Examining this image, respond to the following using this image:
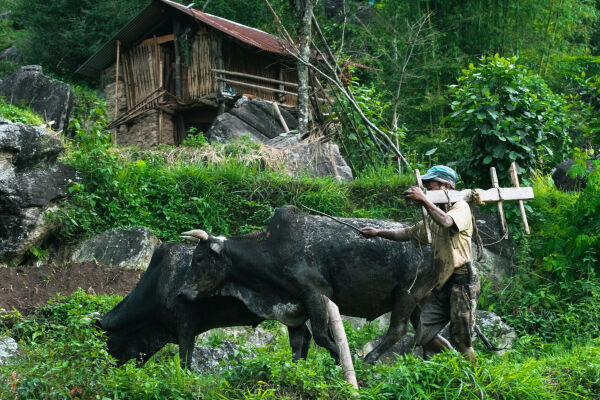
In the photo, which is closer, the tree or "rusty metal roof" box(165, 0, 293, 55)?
"rusty metal roof" box(165, 0, 293, 55)

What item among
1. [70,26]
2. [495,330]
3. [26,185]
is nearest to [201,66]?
[70,26]

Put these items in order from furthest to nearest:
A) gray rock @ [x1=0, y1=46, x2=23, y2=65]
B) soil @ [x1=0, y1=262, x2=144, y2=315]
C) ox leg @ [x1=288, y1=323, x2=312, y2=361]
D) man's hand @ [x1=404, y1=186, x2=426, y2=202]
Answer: gray rock @ [x1=0, y1=46, x2=23, y2=65], soil @ [x1=0, y1=262, x2=144, y2=315], ox leg @ [x1=288, y1=323, x2=312, y2=361], man's hand @ [x1=404, y1=186, x2=426, y2=202]

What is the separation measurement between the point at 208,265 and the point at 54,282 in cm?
338

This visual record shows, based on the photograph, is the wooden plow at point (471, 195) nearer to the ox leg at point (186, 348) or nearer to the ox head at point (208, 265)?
the ox head at point (208, 265)

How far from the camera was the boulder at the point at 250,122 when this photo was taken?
16031 millimetres

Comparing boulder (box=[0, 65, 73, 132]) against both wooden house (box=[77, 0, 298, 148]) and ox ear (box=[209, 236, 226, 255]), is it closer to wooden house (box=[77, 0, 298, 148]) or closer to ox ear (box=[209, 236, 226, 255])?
wooden house (box=[77, 0, 298, 148])

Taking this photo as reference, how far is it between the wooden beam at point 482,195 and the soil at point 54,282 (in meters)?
4.73

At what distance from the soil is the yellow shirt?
4393mm

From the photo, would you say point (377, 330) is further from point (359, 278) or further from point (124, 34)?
point (124, 34)

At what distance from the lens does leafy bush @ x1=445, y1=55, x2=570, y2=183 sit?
10438 mm

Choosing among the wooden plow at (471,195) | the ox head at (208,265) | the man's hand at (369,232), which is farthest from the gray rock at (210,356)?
the wooden plow at (471,195)

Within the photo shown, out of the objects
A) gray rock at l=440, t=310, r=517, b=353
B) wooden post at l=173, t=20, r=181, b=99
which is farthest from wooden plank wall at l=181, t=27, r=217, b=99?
gray rock at l=440, t=310, r=517, b=353

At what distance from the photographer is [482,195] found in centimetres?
635

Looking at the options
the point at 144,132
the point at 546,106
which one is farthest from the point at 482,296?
the point at 144,132
